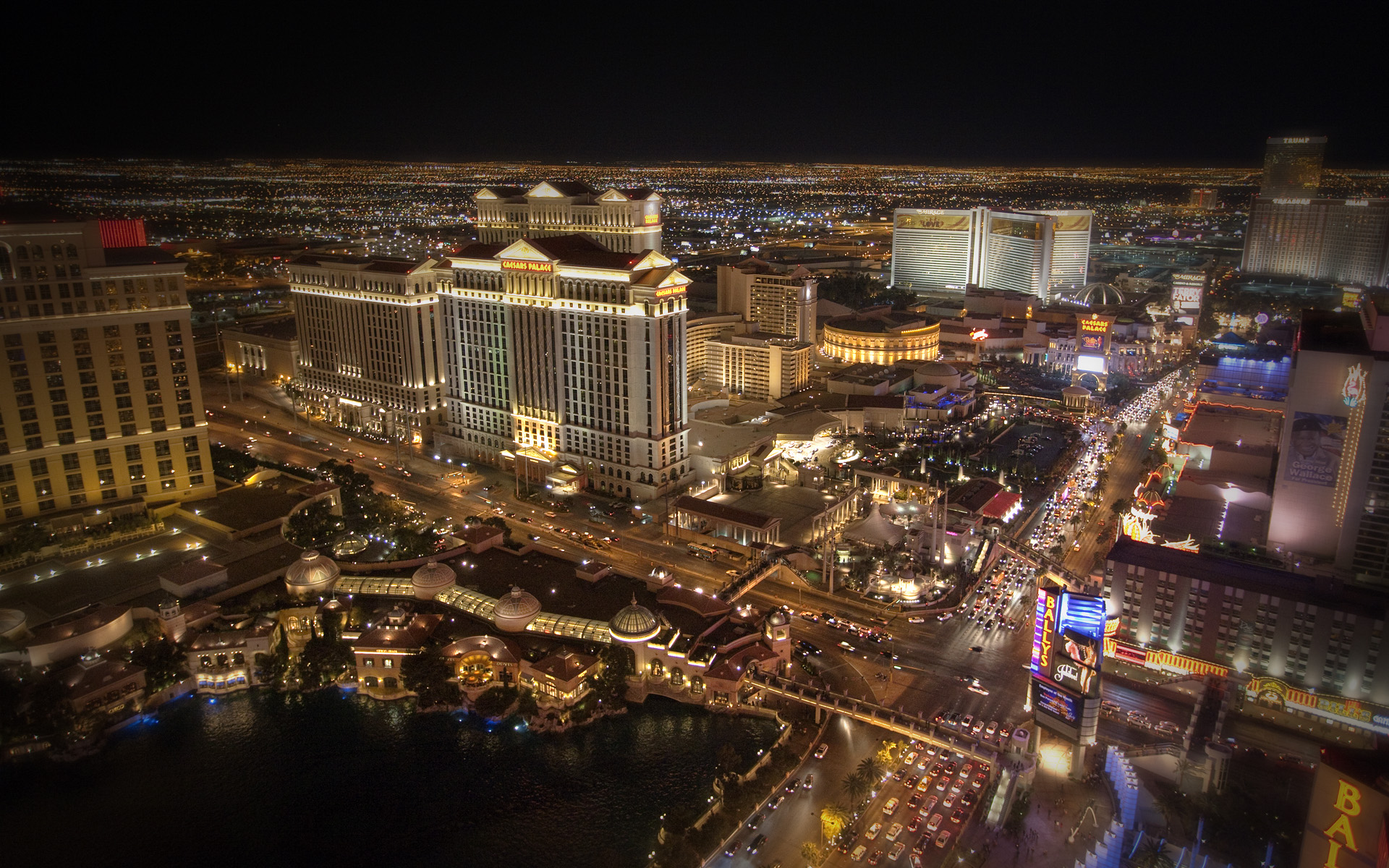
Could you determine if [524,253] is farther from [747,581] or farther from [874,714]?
[874,714]

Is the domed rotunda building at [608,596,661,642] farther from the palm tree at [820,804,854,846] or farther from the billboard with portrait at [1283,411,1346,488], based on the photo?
the billboard with portrait at [1283,411,1346,488]

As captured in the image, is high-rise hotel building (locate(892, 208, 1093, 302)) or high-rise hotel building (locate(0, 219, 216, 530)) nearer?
high-rise hotel building (locate(0, 219, 216, 530))

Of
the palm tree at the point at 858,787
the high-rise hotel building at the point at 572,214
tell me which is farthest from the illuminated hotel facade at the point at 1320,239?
the palm tree at the point at 858,787

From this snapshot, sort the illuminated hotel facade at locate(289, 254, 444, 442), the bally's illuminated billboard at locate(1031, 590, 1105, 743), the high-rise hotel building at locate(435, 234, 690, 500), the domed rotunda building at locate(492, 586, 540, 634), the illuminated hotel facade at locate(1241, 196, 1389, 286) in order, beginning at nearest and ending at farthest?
the bally's illuminated billboard at locate(1031, 590, 1105, 743), the domed rotunda building at locate(492, 586, 540, 634), the high-rise hotel building at locate(435, 234, 690, 500), the illuminated hotel facade at locate(289, 254, 444, 442), the illuminated hotel facade at locate(1241, 196, 1389, 286)

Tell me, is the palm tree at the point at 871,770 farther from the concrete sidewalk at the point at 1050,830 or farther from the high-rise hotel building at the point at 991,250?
the high-rise hotel building at the point at 991,250

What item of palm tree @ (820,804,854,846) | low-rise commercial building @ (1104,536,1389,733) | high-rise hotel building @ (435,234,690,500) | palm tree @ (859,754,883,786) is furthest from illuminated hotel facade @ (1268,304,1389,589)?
high-rise hotel building @ (435,234,690,500)

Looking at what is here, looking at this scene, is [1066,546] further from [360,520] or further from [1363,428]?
[360,520]

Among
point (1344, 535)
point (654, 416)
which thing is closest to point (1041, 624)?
point (1344, 535)

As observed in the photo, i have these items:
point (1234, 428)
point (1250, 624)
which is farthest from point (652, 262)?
point (1234, 428)
